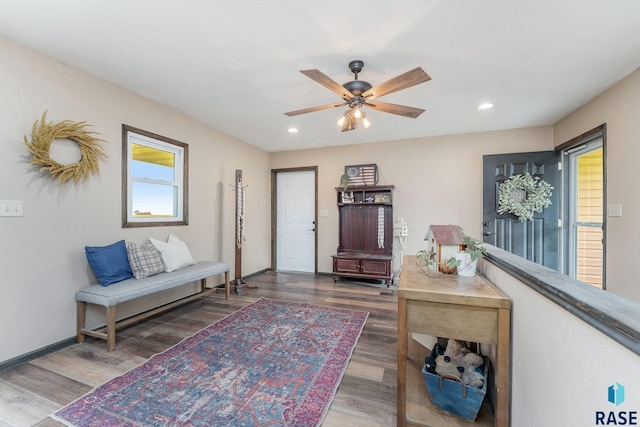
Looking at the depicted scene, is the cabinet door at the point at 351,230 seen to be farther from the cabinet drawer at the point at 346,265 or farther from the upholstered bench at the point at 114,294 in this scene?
the upholstered bench at the point at 114,294

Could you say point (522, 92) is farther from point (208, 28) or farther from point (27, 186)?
point (27, 186)

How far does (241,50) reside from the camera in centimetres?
210

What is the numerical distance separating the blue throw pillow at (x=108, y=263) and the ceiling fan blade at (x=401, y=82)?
279cm

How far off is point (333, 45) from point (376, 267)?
3.24m

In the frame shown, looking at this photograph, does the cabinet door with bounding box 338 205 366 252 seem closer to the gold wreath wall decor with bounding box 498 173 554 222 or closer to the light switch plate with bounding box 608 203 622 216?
the gold wreath wall decor with bounding box 498 173 554 222

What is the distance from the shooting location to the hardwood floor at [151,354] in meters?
1.57

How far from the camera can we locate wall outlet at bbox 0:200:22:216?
6.49 feet

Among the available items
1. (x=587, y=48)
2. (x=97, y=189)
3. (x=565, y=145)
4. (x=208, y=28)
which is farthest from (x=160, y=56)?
(x=565, y=145)

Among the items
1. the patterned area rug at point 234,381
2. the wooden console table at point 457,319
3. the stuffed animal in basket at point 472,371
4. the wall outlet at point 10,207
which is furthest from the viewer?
the wall outlet at point 10,207

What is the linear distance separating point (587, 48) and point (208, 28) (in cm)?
290

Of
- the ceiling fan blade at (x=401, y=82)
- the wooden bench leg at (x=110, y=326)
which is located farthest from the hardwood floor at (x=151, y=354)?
the ceiling fan blade at (x=401, y=82)

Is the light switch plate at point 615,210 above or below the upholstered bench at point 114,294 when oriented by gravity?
above

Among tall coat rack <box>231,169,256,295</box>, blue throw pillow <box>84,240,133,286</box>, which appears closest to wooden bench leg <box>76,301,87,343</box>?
blue throw pillow <box>84,240,133,286</box>

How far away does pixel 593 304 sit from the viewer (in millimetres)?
650
